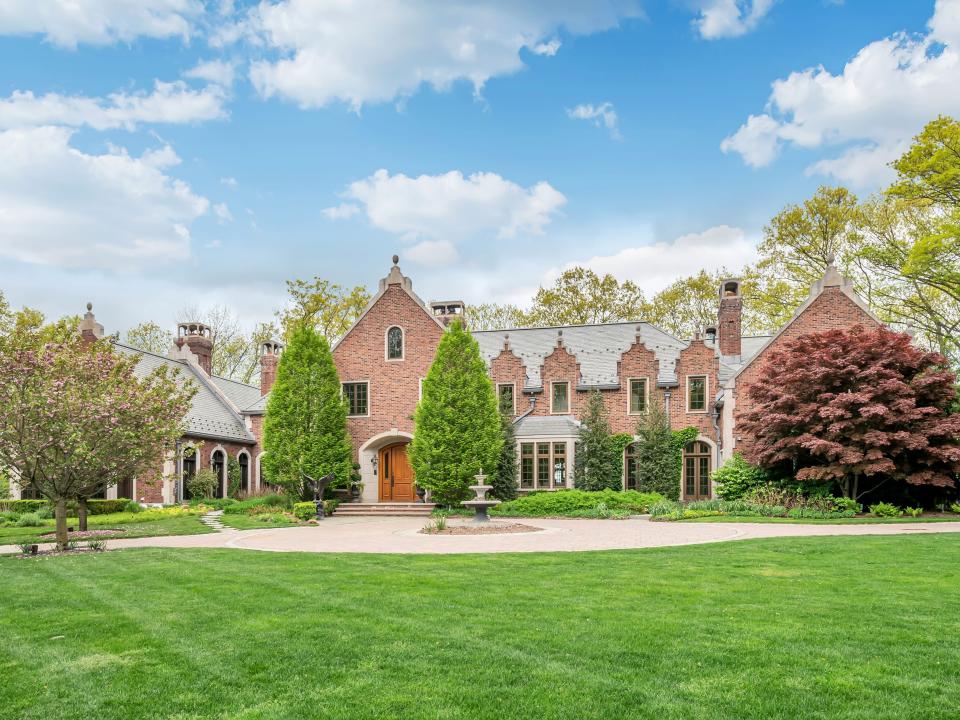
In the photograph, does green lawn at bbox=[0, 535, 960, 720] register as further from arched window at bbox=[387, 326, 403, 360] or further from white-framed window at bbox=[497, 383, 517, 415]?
arched window at bbox=[387, 326, 403, 360]

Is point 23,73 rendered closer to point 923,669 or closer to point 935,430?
point 923,669

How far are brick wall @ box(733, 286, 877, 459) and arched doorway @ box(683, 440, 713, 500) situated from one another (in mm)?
1736

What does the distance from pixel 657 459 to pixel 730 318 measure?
7.33 metres

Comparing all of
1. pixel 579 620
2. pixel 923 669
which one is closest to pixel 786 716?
pixel 923 669

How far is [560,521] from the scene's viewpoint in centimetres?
2283

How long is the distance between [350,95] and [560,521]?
1328cm

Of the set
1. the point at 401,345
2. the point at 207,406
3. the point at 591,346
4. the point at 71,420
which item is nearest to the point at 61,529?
the point at 71,420

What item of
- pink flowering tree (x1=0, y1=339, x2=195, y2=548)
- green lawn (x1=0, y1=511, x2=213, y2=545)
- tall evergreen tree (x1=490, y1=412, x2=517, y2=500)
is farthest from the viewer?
tall evergreen tree (x1=490, y1=412, x2=517, y2=500)

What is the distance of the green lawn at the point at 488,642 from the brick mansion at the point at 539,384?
17.8m

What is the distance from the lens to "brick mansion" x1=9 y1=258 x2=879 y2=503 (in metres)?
27.9

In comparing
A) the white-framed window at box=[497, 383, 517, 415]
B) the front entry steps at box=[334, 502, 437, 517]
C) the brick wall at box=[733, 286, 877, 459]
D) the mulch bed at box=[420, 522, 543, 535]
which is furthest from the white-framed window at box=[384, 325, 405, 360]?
the brick wall at box=[733, 286, 877, 459]

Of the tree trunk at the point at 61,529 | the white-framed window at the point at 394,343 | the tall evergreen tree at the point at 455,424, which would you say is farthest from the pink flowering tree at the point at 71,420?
the white-framed window at the point at 394,343

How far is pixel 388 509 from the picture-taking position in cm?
2853

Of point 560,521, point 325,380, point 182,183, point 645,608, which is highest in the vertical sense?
point 182,183
